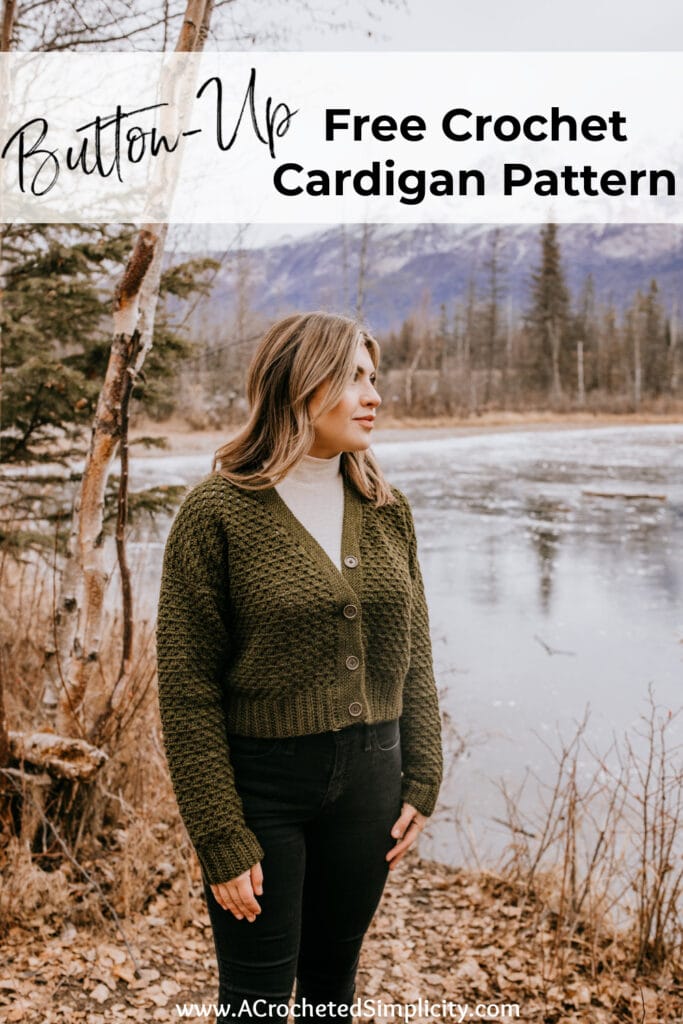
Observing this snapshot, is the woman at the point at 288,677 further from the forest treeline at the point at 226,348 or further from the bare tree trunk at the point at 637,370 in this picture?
the bare tree trunk at the point at 637,370

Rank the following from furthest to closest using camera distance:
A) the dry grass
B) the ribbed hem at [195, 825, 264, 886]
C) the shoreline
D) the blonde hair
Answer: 1. the shoreline
2. the dry grass
3. the blonde hair
4. the ribbed hem at [195, 825, 264, 886]

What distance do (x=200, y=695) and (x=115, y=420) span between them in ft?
5.12

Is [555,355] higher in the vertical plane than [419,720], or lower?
higher

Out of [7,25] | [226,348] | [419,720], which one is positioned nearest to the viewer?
[419,720]

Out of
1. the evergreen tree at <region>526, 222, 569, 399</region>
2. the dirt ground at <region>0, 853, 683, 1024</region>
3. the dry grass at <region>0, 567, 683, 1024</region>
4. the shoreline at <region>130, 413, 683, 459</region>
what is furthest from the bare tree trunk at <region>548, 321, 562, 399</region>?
the dirt ground at <region>0, 853, 683, 1024</region>

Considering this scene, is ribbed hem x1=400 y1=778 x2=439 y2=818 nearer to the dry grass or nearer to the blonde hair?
the blonde hair

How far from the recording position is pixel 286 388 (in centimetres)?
161

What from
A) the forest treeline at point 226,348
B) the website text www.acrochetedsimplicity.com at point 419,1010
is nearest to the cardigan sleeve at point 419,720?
the website text www.acrochetedsimplicity.com at point 419,1010

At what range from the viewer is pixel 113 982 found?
2.49m

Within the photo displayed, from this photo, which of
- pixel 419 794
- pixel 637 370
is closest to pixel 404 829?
pixel 419 794

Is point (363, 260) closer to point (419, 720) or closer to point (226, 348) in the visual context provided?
point (226, 348)

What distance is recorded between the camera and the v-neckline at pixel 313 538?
5.08ft

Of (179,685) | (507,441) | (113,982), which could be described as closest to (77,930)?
(113,982)

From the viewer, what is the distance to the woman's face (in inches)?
62.5
